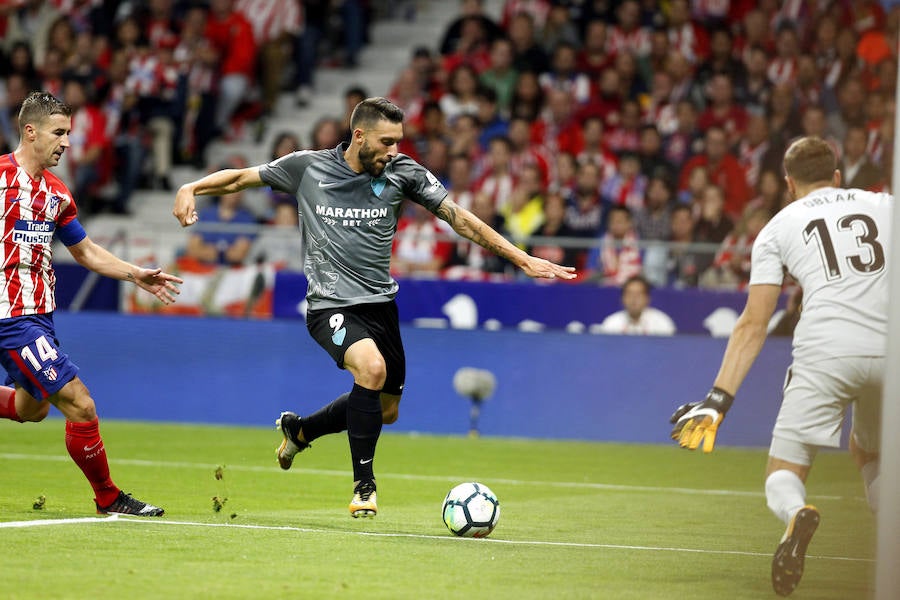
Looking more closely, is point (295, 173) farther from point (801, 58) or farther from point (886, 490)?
point (801, 58)

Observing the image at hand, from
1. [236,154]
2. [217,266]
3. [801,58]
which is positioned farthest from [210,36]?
[801,58]

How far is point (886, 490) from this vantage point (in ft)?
17.6

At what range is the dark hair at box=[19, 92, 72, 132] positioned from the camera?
8000mm

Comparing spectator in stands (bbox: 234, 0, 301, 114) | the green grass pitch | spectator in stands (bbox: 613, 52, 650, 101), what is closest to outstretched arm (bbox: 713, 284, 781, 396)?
the green grass pitch

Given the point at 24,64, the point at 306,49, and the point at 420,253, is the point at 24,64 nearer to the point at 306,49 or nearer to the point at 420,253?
the point at 306,49

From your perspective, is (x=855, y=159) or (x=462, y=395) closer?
(x=462, y=395)

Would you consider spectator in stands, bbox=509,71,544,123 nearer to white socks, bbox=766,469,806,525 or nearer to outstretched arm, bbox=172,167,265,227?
outstretched arm, bbox=172,167,265,227

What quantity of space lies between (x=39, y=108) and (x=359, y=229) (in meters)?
1.93

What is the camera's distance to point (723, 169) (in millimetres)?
17156

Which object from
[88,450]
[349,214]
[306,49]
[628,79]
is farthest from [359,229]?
[306,49]

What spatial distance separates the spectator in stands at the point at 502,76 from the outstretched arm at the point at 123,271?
11.3 metres

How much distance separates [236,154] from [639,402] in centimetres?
884

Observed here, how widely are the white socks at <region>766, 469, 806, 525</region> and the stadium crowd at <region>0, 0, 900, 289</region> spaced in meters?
8.59

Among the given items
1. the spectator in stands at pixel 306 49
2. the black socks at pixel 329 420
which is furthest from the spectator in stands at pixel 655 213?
the black socks at pixel 329 420
